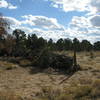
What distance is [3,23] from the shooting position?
16.0 m

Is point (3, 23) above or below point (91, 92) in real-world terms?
above

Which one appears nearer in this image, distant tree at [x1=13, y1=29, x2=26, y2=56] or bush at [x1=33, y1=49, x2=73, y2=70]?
bush at [x1=33, y1=49, x2=73, y2=70]

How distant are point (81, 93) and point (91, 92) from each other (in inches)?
21.3

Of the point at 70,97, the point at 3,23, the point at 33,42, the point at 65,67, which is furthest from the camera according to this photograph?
the point at 33,42

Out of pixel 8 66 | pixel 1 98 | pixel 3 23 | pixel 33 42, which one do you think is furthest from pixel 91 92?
pixel 33 42

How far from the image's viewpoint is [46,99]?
1016 centimetres

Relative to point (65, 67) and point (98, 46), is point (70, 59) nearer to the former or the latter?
point (65, 67)

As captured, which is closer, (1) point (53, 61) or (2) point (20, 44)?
(1) point (53, 61)

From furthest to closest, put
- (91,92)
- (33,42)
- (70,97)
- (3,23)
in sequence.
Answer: (33,42)
(3,23)
(91,92)
(70,97)

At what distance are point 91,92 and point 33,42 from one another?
26.1 metres

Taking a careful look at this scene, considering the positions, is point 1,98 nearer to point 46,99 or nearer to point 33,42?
point 46,99

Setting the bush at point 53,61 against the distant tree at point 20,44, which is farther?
the distant tree at point 20,44

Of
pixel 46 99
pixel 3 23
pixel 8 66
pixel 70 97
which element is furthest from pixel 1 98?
pixel 8 66

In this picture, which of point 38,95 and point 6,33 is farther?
point 6,33
